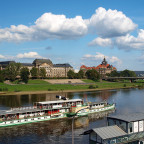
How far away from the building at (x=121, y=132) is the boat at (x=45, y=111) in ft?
64.1

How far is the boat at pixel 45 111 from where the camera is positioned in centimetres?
5269

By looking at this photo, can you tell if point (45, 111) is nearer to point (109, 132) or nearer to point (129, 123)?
point (129, 123)

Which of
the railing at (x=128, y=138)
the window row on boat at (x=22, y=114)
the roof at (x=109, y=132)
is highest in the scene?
the roof at (x=109, y=132)

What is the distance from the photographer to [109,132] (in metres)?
28.7

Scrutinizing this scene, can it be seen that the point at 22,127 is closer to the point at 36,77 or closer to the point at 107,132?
the point at 107,132

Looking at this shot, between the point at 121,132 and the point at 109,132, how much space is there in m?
2.27

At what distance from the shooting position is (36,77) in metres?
191

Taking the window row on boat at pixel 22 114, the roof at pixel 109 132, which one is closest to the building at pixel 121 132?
the roof at pixel 109 132

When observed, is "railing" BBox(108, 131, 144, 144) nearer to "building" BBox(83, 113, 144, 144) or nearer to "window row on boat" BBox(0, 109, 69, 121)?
"building" BBox(83, 113, 144, 144)

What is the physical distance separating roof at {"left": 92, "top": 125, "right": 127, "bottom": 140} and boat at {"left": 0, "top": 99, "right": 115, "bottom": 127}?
819 inches

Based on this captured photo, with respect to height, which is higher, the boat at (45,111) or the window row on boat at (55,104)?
the window row on boat at (55,104)

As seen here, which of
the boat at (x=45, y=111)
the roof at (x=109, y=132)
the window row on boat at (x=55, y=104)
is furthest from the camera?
the window row on boat at (x=55, y=104)

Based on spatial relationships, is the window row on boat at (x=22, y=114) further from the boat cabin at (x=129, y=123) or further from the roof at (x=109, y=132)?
the roof at (x=109, y=132)

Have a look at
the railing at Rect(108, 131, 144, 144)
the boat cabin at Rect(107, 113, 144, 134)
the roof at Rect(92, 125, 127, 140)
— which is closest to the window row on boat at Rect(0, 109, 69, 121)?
the boat cabin at Rect(107, 113, 144, 134)
